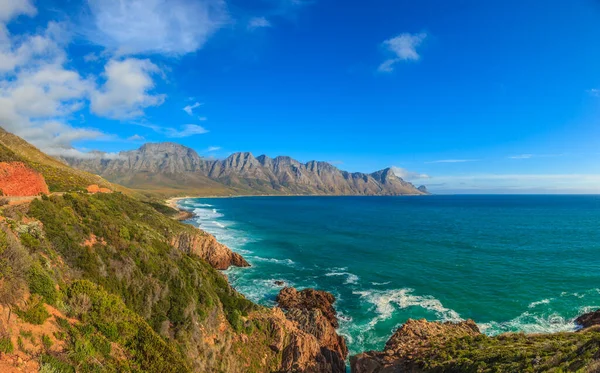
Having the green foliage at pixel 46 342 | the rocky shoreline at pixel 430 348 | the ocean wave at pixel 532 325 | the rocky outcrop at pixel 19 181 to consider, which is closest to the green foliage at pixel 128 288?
the green foliage at pixel 46 342

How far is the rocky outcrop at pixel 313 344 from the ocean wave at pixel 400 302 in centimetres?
688

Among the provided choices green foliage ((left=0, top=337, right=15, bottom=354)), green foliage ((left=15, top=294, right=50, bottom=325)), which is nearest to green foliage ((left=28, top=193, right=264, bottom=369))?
green foliage ((left=15, top=294, right=50, bottom=325))

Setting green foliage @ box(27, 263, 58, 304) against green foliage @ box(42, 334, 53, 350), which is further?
green foliage @ box(27, 263, 58, 304)

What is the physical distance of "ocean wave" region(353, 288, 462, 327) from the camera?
37688 mm

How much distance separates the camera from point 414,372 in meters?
21.7

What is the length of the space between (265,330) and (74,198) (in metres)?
23.8

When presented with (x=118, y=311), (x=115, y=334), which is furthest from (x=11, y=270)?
(x=118, y=311)

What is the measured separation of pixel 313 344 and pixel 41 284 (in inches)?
858

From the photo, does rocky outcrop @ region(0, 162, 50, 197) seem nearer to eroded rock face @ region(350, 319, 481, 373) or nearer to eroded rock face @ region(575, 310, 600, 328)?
eroded rock face @ region(350, 319, 481, 373)

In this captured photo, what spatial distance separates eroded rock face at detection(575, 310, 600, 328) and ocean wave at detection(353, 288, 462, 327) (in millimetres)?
13433

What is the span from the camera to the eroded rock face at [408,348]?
2342cm

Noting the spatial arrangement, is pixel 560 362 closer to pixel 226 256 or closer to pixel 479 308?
pixel 479 308

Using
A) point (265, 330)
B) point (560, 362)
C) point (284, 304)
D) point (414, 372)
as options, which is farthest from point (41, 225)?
point (560, 362)

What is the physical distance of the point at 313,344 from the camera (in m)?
27.9
